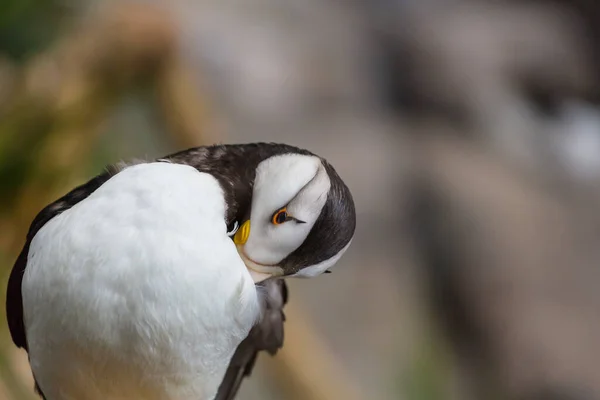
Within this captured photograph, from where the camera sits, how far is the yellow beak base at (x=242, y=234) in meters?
0.40

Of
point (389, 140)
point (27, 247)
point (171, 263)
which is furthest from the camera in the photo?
point (389, 140)

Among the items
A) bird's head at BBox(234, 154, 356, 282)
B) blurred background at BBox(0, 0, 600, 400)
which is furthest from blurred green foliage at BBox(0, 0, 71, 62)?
bird's head at BBox(234, 154, 356, 282)

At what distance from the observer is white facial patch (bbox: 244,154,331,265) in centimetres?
39

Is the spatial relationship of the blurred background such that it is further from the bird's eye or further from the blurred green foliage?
the bird's eye

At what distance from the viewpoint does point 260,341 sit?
21.2 inches

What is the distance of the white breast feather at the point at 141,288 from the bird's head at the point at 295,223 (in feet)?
0.06

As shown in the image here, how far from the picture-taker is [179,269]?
0.36 m

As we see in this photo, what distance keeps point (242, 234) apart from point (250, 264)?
18 millimetres

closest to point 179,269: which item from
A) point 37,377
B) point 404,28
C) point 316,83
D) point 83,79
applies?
point 37,377

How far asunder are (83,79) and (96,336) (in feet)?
1.57

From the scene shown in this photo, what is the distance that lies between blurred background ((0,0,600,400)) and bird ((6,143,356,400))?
12.5 inches

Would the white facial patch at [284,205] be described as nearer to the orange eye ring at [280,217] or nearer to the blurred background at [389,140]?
the orange eye ring at [280,217]

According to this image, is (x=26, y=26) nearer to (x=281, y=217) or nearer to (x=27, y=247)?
(x=27, y=247)

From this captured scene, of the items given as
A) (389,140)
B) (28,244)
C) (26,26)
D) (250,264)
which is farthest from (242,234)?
(389,140)
